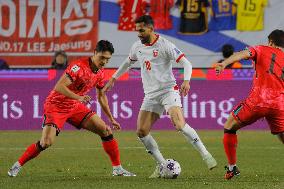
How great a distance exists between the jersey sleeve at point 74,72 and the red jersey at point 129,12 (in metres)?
11.5

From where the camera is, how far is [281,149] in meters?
17.0

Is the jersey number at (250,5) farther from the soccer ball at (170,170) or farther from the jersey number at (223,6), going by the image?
the soccer ball at (170,170)

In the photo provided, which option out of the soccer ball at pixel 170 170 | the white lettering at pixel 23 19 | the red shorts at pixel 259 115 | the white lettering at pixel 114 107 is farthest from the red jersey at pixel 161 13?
the red shorts at pixel 259 115

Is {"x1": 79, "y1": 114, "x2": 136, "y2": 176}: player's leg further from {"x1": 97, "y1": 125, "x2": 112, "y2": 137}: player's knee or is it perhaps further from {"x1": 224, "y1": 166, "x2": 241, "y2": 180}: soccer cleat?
{"x1": 224, "y1": 166, "x2": 241, "y2": 180}: soccer cleat

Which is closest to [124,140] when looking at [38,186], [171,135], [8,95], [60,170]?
[171,135]

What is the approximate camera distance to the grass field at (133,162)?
39.1 ft

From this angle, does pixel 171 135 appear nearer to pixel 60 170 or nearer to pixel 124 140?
pixel 124 140

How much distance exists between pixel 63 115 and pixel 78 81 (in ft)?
1.56

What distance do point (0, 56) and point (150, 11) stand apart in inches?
142

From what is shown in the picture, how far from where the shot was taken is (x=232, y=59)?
11.4m

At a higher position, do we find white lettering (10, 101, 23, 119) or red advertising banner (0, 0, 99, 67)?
red advertising banner (0, 0, 99, 67)

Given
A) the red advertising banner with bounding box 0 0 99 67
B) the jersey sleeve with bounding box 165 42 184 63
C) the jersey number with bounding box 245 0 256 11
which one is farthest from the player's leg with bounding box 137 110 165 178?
the jersey number with bounding box 245 0 256 11

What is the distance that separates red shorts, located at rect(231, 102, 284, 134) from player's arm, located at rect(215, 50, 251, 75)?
2.22 feet

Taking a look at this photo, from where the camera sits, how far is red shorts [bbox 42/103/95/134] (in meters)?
12.8
